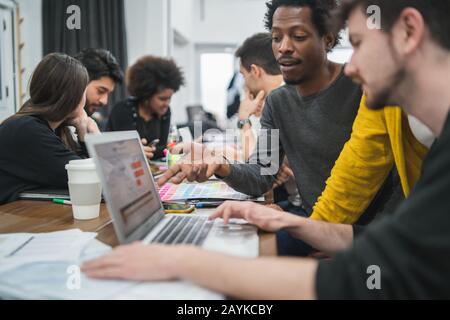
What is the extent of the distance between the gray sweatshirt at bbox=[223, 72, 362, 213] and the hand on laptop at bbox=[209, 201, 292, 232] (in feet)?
1.13

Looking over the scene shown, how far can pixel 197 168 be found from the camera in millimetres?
1169

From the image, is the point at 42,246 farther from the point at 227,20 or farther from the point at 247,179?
the point at 227,20

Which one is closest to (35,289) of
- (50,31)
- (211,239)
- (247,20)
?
→ (211,239)

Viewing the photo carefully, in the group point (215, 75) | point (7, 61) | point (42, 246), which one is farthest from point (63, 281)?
point (215, 75)

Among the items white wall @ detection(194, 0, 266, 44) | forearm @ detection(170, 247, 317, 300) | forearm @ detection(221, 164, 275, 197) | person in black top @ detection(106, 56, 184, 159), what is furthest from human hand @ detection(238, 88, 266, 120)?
white wall @ detection(194, 0, 266, 44)

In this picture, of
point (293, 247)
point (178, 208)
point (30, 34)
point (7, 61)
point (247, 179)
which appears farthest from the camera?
point (30, 34)

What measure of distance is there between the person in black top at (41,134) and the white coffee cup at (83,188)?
355mm

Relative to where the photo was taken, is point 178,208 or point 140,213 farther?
point 178,208

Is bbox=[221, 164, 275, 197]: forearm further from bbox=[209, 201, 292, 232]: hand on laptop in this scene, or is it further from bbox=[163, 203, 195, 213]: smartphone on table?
bbox=[209, 201, 292, 232]: hand on laptop

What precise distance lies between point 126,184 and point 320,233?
1.56 feet

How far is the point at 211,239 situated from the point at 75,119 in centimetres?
118

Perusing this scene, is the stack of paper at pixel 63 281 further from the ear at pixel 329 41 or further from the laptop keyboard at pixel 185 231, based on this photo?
the ear at pixel 329 41

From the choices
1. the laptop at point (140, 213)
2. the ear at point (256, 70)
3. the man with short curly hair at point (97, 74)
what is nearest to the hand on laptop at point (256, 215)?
the laptop at point (140, 213)

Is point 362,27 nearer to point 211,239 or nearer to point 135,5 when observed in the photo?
point 211,239
